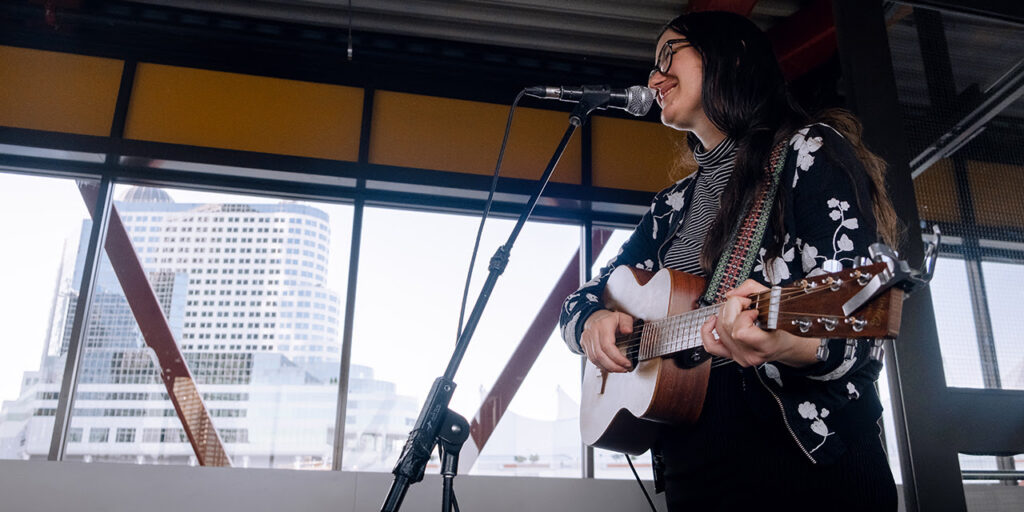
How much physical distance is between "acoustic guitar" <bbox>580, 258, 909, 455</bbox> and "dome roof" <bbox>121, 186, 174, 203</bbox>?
2677 mm

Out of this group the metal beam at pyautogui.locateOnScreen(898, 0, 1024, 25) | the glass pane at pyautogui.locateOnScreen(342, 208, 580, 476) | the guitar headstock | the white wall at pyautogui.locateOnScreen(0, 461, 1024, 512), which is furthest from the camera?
the glass pane at pyautogui.locateOnScreen(342, 208, 580, 476)

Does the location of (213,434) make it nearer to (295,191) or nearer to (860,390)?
(295,191)

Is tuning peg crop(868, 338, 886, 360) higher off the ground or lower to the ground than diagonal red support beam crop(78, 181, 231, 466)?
lower

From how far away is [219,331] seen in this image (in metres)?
3.22

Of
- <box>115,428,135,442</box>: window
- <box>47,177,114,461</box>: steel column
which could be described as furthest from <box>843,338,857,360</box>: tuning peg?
<box>47,177,114,461</box>: steel column

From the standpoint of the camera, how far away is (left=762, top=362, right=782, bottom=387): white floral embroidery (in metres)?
1.00

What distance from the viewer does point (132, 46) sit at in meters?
3.42

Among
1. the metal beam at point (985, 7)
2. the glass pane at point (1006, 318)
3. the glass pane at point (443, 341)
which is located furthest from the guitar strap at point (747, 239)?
the glass pane at point (443, 341)

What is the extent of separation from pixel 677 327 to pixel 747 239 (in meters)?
0.20

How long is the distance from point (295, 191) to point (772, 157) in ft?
9.06

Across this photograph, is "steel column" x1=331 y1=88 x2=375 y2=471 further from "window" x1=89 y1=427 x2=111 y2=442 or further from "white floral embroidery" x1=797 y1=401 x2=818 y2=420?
"white floral embroidery" x1=797 y1=401 x2=818 y2=420

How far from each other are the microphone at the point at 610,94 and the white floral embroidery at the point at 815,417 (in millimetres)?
777

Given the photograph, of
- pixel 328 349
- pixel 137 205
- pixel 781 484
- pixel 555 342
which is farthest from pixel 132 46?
pixel 781 484

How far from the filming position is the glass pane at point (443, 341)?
3205mm
